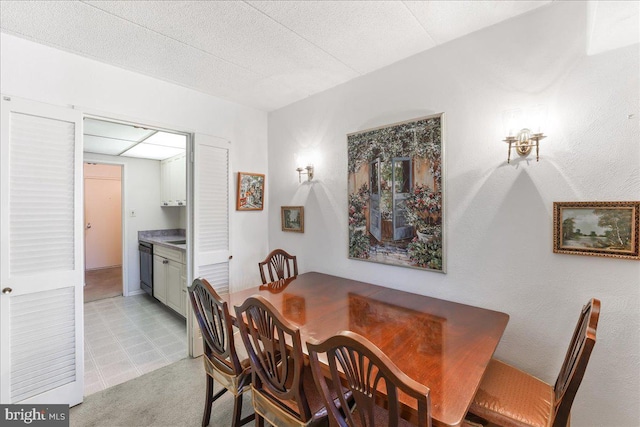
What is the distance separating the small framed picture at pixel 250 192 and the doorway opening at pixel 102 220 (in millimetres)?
4417

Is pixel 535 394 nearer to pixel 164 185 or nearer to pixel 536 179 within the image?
pixel 536 179

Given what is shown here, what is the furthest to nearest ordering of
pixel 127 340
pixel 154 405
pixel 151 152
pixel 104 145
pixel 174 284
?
pixel 151 152 → pixel 104 145 → pixel 174 284 → pixel 127 340 → pixel 154 405

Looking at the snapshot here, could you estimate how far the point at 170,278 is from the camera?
142 inches

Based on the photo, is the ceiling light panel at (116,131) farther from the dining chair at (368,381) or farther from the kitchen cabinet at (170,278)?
the dining chair at (368,381)

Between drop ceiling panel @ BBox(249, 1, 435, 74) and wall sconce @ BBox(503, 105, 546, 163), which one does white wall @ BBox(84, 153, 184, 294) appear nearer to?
drop ceiling panel @ BBox(249, 1, 435, 74)

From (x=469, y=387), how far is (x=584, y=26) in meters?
1.92

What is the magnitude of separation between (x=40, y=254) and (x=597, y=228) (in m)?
3.43

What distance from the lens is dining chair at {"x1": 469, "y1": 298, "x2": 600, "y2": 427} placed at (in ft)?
3.34

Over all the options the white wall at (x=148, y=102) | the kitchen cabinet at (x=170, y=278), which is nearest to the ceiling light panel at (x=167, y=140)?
the white wall at (x=148, y=102)

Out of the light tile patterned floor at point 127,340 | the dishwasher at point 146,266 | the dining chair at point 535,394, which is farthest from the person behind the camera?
the dishwasher at point 146,266

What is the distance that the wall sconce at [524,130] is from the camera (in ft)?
5.16

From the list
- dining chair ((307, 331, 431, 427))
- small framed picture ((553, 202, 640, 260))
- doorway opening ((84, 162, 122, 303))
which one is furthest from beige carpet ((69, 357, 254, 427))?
doorway opening ((84, 162, 122, 303))

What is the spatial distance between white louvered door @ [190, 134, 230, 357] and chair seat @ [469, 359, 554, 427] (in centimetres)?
242

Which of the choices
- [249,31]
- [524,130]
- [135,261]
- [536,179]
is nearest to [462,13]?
[524,130]
